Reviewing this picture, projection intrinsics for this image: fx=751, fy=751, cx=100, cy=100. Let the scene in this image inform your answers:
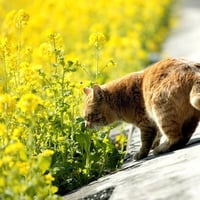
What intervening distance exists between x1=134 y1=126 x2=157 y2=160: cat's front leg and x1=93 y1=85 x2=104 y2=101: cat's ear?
51cm

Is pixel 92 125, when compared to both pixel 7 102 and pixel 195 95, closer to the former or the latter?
pixel 195 95

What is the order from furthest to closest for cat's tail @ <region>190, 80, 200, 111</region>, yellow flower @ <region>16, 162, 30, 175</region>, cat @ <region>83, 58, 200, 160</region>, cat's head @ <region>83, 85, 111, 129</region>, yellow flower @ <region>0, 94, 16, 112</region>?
1. cat's head @ <region>83, 85, 111, 129</region>
2. cat @ <region>83, 58, 200, 160</region>
3. cat's tail @ <region>190, 80, 200, 111</region>
4. yellow flower @ <region>0, 94, 16, 112</region>
5. yellow flower @ <region>16, 162, 30, 175</region>

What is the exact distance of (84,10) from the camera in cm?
1552

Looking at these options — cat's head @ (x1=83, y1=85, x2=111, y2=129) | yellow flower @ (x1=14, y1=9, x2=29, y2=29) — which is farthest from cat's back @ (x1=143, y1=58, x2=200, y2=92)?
yellow flower @ (x1=14, y1=9, x2=29, y2=29)

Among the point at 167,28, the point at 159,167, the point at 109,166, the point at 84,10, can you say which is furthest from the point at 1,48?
the point at 167,28

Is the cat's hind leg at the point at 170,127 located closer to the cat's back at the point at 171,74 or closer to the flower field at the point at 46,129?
the cat's back at the point at 171,74

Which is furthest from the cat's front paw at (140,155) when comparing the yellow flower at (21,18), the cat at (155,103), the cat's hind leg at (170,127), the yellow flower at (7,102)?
the yellow flower at (7,102)

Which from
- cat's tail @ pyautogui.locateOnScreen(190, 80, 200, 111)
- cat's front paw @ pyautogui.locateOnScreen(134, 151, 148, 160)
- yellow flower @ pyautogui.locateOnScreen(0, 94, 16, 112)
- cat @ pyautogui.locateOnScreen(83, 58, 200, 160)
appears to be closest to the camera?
yellow flower @ pyautogui.locateOnScreen(0, 94, 16, 112)

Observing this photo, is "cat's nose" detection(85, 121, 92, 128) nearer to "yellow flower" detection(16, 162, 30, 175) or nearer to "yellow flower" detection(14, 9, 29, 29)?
"yellow flower" detection(14, 9, 29, 29)

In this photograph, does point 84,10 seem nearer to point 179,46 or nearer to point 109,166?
point 179,46

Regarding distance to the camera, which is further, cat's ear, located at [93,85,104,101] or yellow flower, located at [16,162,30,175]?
cat's ear, located at [93,85,104,101]

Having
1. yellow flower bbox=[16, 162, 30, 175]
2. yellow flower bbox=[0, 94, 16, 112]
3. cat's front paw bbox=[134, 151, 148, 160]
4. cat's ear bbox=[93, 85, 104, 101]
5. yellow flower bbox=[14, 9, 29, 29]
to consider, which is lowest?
cat's front paw bbox=[134, 151, 148, 160]

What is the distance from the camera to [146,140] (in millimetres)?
6375

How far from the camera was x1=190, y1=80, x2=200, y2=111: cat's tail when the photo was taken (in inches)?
220
